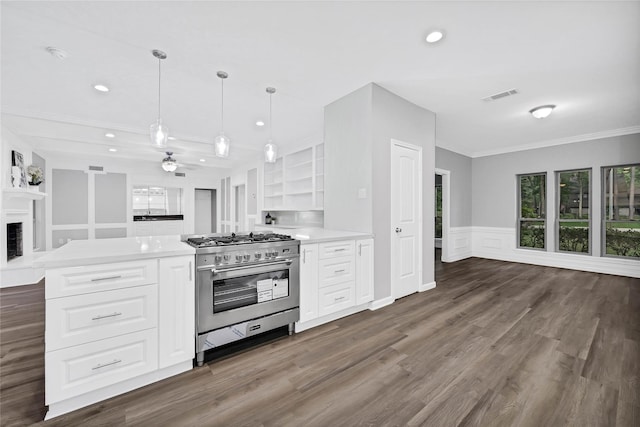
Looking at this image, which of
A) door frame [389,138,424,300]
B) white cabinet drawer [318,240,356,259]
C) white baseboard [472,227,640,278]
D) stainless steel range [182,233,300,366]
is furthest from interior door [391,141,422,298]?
white baseboard [472,227,640,278]

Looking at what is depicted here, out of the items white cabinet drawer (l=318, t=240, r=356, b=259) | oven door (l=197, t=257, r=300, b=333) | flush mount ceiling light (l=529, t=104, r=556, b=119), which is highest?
flush mount ceiling light (l=529, t=104, r=556, b=119)

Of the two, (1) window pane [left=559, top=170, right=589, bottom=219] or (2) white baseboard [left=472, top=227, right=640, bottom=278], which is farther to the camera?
(1) window pane [left=559, top=170, right=589, bottom=219]

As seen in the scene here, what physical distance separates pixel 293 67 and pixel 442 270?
445cm

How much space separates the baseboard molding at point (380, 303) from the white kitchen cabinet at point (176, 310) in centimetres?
195

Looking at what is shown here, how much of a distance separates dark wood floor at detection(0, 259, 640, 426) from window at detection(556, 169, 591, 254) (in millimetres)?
2694

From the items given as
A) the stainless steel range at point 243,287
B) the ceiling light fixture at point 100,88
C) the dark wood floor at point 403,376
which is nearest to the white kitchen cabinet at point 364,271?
the dark wood floor at point 403,376

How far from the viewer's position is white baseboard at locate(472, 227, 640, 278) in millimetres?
4676

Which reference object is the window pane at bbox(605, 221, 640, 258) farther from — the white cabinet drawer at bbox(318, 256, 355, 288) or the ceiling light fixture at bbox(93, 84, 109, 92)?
the ceiling light fixture at bbox(93, 84, 109, 92)

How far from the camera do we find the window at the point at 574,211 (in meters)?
5.17

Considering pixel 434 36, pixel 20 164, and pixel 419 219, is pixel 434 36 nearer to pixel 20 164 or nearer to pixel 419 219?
pixel 419 219

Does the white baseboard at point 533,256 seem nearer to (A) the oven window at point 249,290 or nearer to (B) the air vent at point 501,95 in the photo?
(B) the air vent at point 501,95

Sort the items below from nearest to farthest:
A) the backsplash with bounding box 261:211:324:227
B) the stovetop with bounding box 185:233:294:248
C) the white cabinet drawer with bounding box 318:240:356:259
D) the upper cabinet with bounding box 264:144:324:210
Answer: the stovetop with bounding box 185:233:294:248 < the white cabinet drawer with bounding box 318:240:356:259 < the upper cabinet with bounding box 264:144:324:210 < the backsplash with bounding box 261:211:324:227

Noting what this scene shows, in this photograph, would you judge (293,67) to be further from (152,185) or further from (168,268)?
(152,185)

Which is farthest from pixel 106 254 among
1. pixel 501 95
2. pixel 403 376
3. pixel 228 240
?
pixel 501 95
